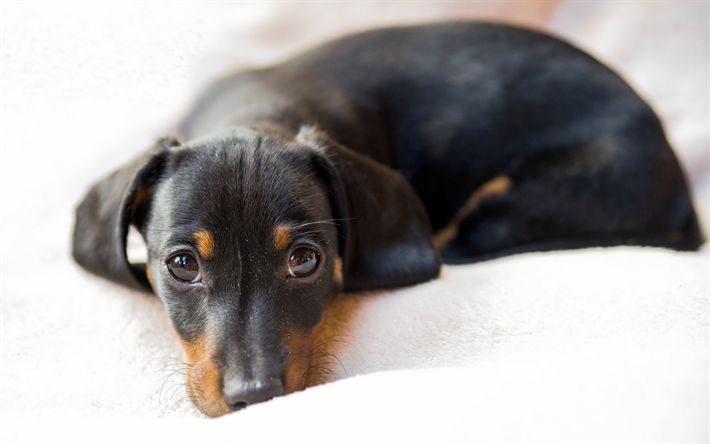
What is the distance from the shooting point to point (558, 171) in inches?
104

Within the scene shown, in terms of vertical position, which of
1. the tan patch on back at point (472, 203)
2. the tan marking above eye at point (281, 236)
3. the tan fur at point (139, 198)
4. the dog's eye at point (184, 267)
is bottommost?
the tan patch on back at point (472, 203)

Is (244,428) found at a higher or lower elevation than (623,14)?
lower

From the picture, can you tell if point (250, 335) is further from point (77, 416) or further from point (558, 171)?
point (558, 171)

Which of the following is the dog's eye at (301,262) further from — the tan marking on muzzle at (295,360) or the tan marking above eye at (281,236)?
the tan marking on muzzle at (295,360)

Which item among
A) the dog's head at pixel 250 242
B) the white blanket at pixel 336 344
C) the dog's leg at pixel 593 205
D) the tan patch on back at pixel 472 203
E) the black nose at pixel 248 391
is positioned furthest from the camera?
the tan patch on back at pixel 472 203

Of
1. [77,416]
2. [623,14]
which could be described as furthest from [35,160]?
[623,14]

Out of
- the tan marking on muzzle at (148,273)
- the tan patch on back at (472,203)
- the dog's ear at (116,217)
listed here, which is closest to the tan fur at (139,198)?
the dog's ear at (116,217)

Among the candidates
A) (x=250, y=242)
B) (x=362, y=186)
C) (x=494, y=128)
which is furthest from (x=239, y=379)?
(x=494, y=128)

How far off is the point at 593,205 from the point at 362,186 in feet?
3.98

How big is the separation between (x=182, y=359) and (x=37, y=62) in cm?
103

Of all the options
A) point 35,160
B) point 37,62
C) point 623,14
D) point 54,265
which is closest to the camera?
point 37,62

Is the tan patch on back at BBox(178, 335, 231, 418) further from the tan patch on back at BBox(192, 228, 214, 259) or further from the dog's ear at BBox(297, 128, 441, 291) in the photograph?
the dog's ear at BBox(297, 128, 441, 291)

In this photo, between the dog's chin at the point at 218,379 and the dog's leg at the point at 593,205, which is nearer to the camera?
the dog's chin at the point at 218,379

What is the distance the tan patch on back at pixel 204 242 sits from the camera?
1.55 metres
